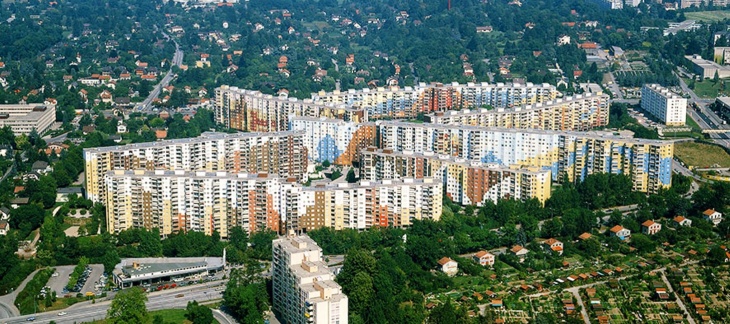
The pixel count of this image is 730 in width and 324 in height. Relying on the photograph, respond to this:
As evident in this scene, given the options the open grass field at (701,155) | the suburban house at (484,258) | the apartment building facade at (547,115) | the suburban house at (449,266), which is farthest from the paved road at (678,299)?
the apartment building facade at (547,115)

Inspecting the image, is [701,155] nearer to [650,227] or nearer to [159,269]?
[650,227]

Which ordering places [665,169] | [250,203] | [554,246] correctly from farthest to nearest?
1. [665,169]
2. [250,203]
3. [554,246]

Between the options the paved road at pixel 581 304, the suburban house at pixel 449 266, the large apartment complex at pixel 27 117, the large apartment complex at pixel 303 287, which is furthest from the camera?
the large apartment complex at pixel 27 117

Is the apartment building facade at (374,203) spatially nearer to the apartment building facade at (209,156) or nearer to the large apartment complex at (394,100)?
the apartment building facade at (209,156)

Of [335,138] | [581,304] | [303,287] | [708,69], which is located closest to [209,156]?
[335,138]

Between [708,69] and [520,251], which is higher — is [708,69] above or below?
above

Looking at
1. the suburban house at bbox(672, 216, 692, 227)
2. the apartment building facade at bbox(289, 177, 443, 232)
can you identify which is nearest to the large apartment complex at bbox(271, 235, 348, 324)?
the apartment building facade at bbox(289, 177, 443, 232)

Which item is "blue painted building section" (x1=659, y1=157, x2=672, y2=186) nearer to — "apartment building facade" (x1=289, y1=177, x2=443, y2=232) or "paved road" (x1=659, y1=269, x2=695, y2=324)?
"paved road" (x1=659, y1=269, x2=695, y2=324)

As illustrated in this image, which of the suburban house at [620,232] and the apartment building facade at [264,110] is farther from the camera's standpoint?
the apartment building facade at [264,110]
